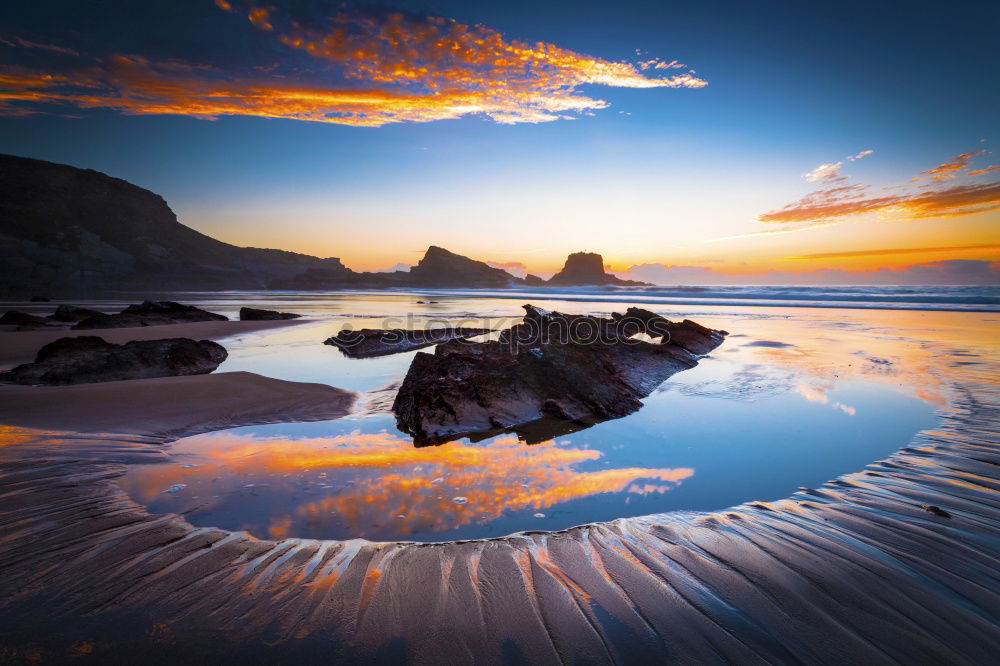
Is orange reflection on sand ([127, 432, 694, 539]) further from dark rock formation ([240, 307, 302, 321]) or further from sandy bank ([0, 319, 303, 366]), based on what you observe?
dark rock formation ([240, 307, 302, 321])

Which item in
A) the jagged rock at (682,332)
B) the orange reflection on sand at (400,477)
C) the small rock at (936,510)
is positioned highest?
the jagged rock at (682,332)

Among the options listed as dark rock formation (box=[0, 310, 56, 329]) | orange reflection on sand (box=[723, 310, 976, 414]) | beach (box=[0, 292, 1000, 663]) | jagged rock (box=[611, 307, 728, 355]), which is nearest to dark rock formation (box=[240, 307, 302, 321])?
dark rock formation (box=[0, 310, 56, 329])

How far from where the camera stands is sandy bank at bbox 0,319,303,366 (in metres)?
8.31

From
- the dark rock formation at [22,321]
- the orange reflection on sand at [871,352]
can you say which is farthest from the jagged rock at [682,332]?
the dark rock formation at [22,321]

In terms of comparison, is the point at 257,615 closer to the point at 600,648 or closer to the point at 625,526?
the point at 600,648

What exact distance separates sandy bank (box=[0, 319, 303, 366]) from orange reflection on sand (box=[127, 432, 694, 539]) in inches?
313

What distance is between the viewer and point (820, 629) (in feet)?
5.20

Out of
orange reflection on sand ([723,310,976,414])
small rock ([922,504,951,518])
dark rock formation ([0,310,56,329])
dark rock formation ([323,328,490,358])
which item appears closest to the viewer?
small rock ([922,504,951,518])

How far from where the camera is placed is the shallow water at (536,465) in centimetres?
249

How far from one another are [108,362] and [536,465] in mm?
6880

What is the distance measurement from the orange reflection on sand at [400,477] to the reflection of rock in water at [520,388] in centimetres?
39

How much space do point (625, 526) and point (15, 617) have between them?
281 cm

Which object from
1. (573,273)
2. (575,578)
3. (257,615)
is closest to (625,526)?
(575,578)

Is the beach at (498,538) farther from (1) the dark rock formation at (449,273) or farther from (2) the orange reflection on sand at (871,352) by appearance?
(1) the dark rock formation at (449,273)
